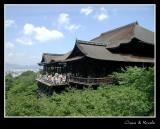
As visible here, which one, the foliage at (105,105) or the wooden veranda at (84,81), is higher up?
the wooden veranda at (84,81)

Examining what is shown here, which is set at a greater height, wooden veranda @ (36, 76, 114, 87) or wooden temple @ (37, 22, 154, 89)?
wooden temple @ (37, 22, 154, 89)

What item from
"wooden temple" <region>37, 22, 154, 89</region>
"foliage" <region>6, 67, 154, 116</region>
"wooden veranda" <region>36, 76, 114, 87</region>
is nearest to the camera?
"foliage" <region>6, 67, 154, 116</region>

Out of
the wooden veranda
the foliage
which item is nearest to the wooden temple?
the wooden veranda

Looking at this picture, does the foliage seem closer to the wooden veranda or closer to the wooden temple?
the wooden veranda

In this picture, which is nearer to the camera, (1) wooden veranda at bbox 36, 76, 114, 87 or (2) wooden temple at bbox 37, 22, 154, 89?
(1) wooden veranda at bbox 36, 76, 114, 87

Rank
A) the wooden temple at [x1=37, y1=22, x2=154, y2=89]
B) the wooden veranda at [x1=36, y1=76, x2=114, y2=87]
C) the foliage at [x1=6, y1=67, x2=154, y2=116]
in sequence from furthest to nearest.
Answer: the wooden temple at [x1=37, y1=22, x2=154, y2=89]
the wooden veranda at [x1=36, y1=76, x2=114, y2=87]
the foliage at [x1=6, y1=67, x2=154, y2=116]

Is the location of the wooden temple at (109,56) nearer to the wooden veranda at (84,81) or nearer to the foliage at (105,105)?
the wooden veranda at (84,81)

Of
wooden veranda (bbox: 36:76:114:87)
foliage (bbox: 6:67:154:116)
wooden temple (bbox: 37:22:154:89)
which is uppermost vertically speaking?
wooden temple (bbox: 37:22:154:89)

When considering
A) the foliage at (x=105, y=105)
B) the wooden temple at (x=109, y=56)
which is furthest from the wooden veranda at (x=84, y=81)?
the foliage at (x=105, y=105)

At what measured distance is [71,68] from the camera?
14.6 m

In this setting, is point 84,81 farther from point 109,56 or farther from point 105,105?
point 105,105
